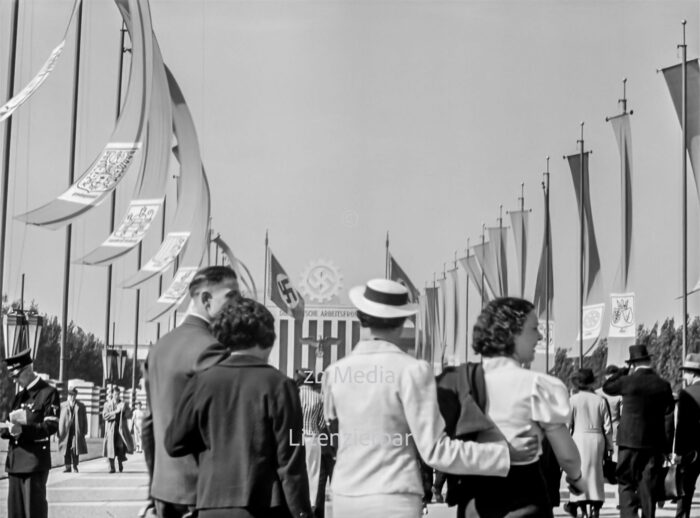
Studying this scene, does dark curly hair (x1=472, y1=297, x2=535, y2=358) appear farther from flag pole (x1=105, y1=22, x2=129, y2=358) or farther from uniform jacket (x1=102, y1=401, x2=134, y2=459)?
flag pole (x1=105, y1=22, x2=129, y2=358)

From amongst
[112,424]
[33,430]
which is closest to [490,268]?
[112,424]

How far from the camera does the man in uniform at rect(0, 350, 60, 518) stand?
9.45m

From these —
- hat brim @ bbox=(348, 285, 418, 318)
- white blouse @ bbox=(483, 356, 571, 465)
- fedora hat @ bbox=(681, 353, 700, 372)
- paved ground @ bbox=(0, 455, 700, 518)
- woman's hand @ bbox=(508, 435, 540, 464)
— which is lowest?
paved ground @ bbox=(0, 455, 700, 518)

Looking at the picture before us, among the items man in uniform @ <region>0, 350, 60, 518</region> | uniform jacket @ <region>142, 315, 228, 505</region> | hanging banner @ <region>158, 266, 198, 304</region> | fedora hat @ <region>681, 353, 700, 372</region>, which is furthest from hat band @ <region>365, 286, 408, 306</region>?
hanging banner @ <region>158, 266, 198, 304</region>

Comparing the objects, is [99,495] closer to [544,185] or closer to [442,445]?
[442,445]

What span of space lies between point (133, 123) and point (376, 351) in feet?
33.2

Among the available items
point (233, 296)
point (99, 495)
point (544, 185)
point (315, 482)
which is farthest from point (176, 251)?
point (544, 185)

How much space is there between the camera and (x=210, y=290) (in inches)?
237

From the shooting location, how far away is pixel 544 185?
35.0 meters

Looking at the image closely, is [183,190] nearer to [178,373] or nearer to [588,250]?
[588,250]

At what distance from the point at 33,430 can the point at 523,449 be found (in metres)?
5.60

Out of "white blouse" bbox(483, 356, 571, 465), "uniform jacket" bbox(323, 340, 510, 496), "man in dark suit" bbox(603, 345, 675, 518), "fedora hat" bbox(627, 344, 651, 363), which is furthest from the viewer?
"fedora hat" bbox(627, 344, 651, 363)

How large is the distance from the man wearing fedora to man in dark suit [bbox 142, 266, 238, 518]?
6.08m

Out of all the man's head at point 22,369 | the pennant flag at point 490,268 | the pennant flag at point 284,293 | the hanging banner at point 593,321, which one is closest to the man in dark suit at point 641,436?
the man's head at point 22,369
